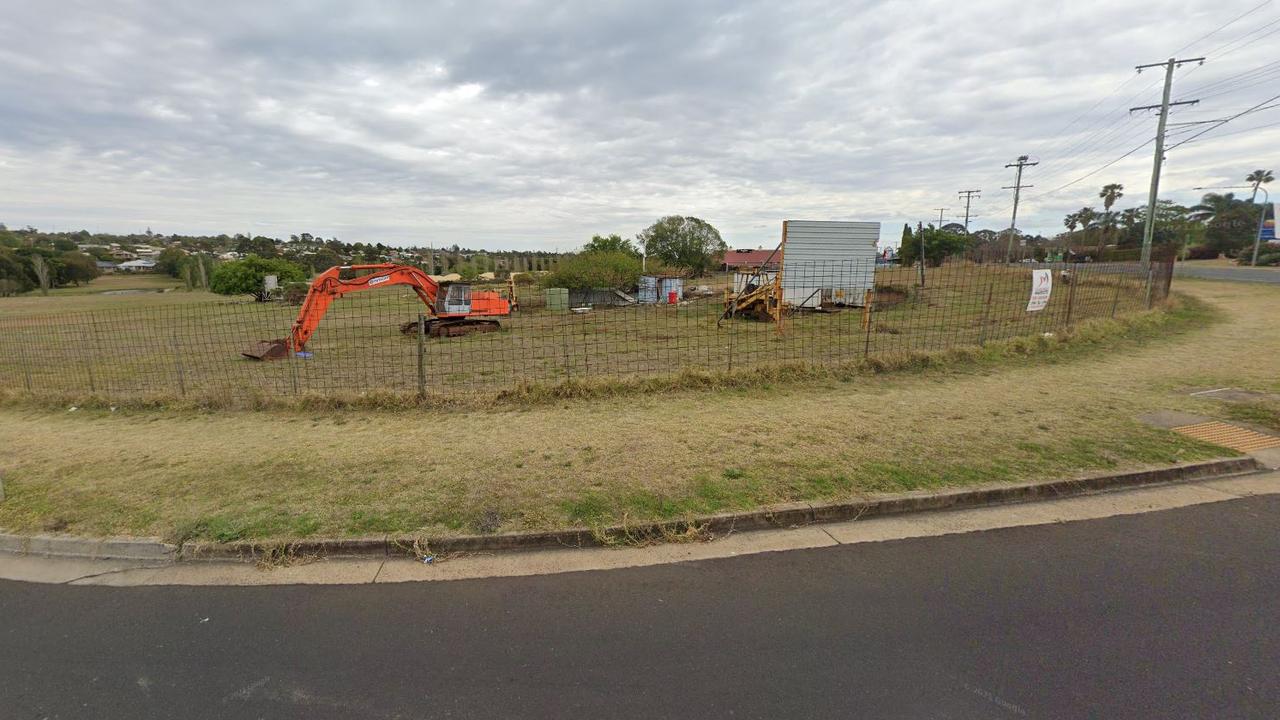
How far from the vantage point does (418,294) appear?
17.7 m

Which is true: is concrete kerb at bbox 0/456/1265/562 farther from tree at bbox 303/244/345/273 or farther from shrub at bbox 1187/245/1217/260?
shrub at bbox 1187/245/1217/260

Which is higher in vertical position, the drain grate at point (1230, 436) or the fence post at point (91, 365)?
the drain grate at point (1230, 436)

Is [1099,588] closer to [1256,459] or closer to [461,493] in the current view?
[1256,459]

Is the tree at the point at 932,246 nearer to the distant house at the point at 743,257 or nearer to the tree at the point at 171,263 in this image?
the distant house at the point at 743,257

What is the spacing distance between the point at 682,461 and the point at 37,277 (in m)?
98.3

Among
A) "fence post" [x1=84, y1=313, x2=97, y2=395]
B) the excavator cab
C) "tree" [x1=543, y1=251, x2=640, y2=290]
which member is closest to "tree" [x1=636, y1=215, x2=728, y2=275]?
"tree" [x1=543, y1=251, x2=640, y2=290]

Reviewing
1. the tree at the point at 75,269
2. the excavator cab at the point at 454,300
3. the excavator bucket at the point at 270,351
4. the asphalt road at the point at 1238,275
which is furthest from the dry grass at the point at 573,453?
the tree at the point at 75,269

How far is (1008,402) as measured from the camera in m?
→ 6.72

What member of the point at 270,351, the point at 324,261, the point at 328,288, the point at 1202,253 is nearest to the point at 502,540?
the point at 328,288

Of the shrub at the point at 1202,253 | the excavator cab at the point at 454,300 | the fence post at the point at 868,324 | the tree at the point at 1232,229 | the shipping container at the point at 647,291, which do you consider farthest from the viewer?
the shrub at the point at 1202,253

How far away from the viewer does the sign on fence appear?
33.0 feet

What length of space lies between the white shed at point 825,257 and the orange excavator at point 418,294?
444 inches

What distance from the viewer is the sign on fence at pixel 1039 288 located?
1007cm

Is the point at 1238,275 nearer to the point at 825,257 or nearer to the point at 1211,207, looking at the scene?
the point at 825,257
